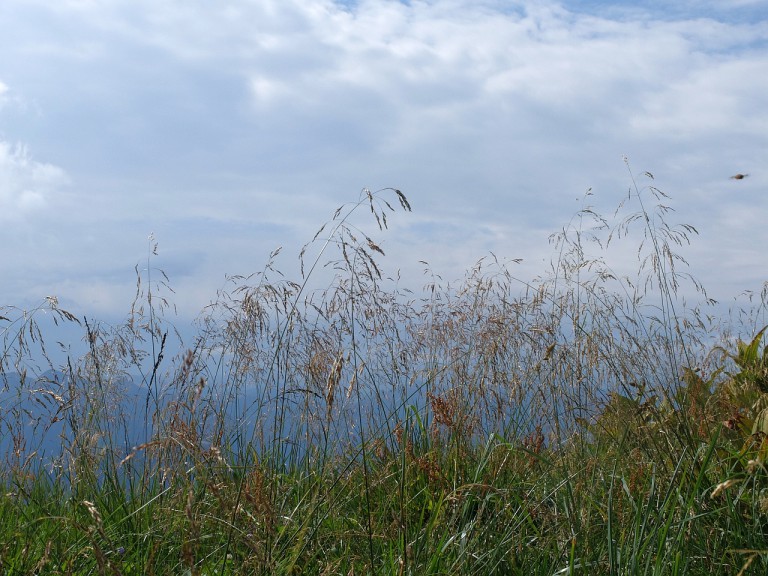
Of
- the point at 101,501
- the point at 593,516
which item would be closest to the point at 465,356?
the point at 593,516

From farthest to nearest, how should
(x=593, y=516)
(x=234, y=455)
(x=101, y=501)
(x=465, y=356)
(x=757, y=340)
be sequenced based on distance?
(x=465, y=356) → (x=234, y=455) → (x=757, y=340) → (x=101, y=501) → (x=593, y=516)

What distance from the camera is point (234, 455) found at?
3312 mm

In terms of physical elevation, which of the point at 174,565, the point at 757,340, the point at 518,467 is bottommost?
the point at 174,565

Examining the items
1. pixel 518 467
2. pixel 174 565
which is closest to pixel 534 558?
pixel 518 467

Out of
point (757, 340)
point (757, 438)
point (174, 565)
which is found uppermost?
point (757, 340)

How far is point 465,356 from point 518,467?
2.77 ft

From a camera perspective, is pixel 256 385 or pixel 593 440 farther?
pixel 256 385

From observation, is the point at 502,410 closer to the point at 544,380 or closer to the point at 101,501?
the point at 544,380

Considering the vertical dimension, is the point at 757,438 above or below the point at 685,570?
above

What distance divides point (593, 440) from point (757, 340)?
897 mm

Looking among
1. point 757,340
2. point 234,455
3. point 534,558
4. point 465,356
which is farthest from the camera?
point 465,356

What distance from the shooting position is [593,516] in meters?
2.40

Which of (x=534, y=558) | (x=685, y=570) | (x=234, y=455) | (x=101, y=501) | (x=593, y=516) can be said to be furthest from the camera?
(x=234, y=455)

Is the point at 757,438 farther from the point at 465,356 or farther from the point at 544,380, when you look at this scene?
the point at 465,356
